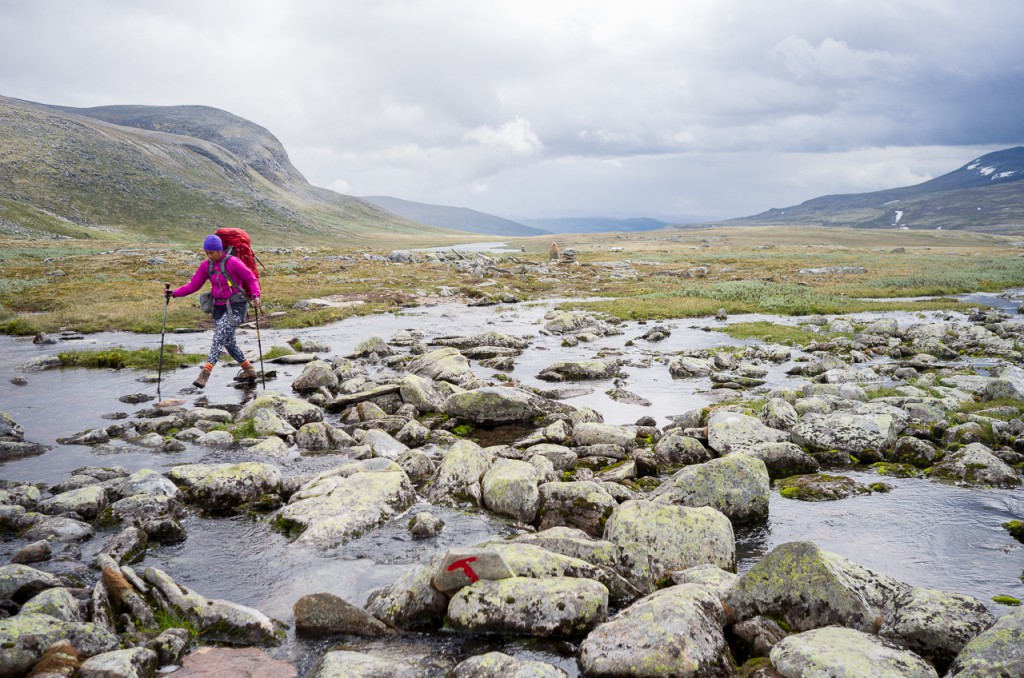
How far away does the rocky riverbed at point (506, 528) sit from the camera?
264 inches

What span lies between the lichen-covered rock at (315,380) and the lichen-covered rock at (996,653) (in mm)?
18351

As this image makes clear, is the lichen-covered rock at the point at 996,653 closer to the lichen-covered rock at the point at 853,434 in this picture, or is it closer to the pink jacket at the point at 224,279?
the lichen-covered rock at the point at 853,434

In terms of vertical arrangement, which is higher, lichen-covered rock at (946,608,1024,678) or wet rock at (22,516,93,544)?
lichen-covered rock at (946,608,1024,678)

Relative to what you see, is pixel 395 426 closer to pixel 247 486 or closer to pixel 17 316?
pixel 247 486

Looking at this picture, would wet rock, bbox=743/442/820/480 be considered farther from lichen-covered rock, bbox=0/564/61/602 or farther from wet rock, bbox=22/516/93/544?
wet rock, bbox=22/516/93/544

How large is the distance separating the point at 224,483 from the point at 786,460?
12526 mm

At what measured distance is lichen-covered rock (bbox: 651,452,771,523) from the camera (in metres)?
11.0

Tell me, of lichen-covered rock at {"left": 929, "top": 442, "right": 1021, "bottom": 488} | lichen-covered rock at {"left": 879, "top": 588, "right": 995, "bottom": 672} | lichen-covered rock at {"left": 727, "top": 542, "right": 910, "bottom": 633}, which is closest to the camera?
lichen-covered rock at {"left": 879, "top": 588, "right": 995, "bottom": 672}

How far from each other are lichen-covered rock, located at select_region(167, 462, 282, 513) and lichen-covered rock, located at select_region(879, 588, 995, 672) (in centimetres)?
1094

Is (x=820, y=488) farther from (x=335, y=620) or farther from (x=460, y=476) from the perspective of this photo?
(x=335, y=620)

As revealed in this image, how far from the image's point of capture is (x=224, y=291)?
18797mm

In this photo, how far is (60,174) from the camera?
16238cm

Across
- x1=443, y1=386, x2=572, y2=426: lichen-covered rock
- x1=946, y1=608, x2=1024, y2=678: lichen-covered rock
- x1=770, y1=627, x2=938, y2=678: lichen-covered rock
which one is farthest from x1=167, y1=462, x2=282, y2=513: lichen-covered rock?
x1=946, y1=608, x2=1024, y2=678: lichen-covered rock

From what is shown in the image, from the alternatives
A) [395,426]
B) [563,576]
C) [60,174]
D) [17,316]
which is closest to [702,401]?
[395,426]
